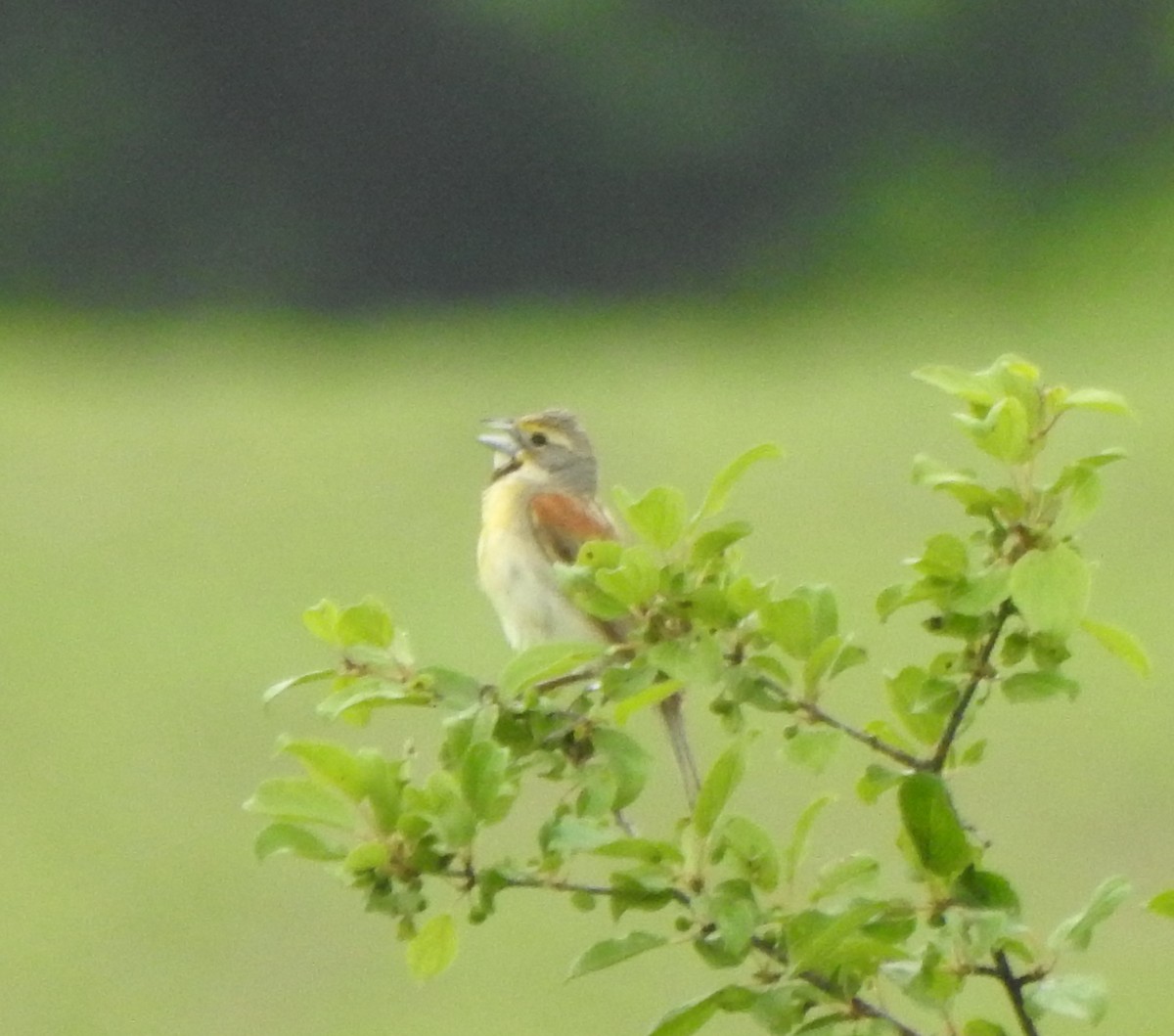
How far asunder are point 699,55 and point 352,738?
20.9 metres

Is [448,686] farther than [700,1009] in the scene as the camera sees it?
Yes

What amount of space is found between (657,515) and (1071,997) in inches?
19.3

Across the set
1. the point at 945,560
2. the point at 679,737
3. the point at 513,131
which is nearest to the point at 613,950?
the point at 945,560

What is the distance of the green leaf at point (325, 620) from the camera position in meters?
2.33

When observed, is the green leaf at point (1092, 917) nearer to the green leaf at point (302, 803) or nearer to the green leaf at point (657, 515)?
the green leaf at point (657, 515)

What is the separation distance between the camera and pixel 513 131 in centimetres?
3006

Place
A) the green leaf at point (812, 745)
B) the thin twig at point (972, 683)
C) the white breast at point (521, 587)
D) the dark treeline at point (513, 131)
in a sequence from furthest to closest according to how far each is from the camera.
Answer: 1. the dark treeline at point (513, 131)
2. the white breast at point (521, 587)
3. the green leaf at point (812, 745)
4. the thin twig at point (972, 683)

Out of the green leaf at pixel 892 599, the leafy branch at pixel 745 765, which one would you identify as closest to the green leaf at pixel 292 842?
the leafy branch at pixel 745 765

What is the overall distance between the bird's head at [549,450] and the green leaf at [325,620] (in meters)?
2.35

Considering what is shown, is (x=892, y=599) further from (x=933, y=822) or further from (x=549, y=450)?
(x=549, y=450)

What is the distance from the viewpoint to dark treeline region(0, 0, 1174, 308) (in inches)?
1110

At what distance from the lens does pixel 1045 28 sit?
3136 centimetres

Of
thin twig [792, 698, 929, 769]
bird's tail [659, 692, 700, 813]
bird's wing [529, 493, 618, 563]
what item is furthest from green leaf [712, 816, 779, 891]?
bird's wing [529, 493, 618, 563]

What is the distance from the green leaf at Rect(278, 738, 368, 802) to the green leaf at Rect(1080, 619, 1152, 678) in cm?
57
